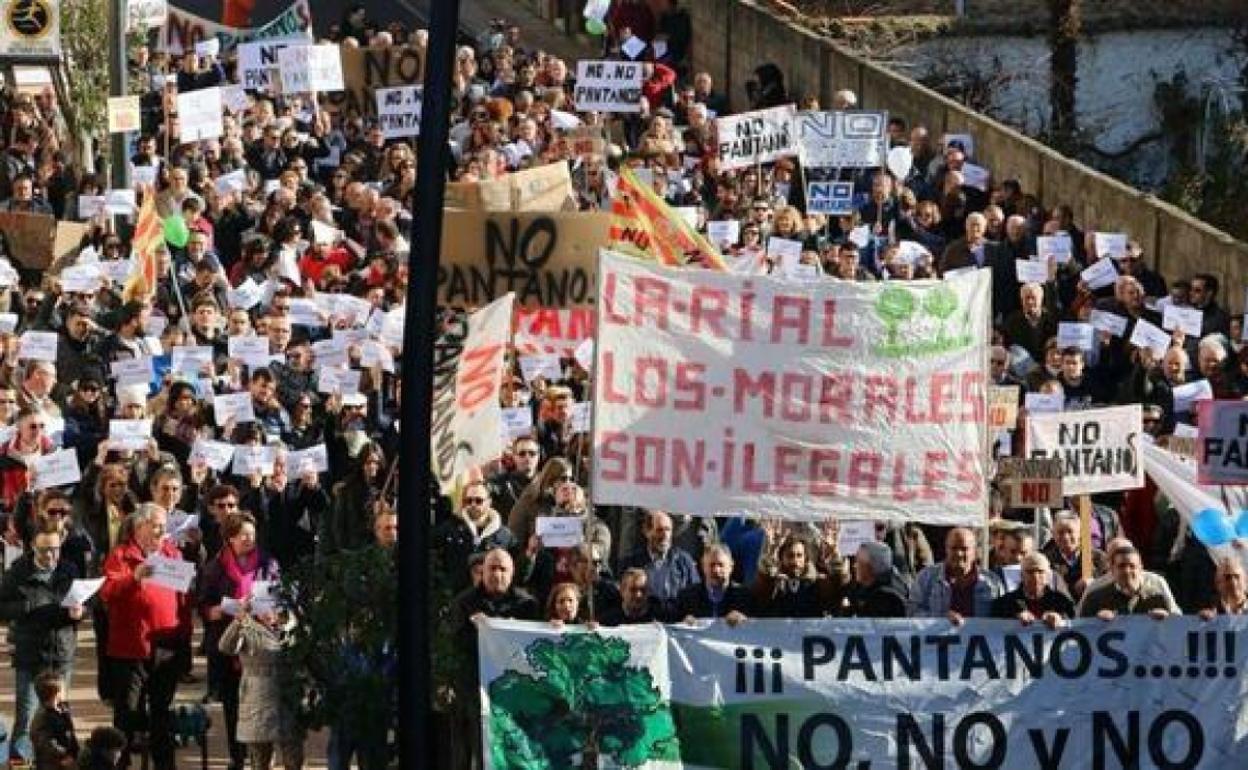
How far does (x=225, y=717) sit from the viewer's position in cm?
2261

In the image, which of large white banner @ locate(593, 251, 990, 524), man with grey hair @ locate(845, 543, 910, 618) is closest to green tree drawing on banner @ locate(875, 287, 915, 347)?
large white banner @ locate(593, 251, 990, 524)

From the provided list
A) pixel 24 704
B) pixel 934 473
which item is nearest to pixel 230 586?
pixel 24 704

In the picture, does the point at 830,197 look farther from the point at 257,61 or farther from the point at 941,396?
the point at 941,396

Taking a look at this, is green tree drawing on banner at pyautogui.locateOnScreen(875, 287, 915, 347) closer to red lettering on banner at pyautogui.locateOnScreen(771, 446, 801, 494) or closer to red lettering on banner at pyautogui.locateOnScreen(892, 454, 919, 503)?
red lettering on banner at pyautogui.locateOnScreen(892, 454, 919, 503)

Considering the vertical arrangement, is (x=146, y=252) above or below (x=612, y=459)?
above

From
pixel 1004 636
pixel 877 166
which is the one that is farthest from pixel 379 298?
pixel 1004 636

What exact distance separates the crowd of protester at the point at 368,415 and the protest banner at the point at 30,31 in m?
0.56

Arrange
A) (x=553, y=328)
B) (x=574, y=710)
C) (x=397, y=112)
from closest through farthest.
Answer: (x=574, y=710) < (x=553, y=328) < (x=397, y=112)

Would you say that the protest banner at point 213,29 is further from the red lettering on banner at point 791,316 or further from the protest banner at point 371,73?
the red lettering on banner at point 791,316

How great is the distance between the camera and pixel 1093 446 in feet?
73.1

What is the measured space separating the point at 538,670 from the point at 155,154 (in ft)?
48.1

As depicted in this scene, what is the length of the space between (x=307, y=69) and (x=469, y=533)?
1287 centimetres

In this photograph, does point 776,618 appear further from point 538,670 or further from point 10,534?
point 10,534

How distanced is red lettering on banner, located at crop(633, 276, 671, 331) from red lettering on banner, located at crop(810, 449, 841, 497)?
0.94m
